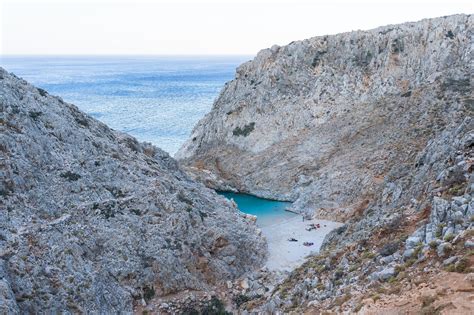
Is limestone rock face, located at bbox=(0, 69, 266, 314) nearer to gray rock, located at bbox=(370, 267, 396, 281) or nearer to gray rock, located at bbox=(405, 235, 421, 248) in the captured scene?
gray rock, located at bbox=(370, 267, 396, 281)

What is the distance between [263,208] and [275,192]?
149 inches

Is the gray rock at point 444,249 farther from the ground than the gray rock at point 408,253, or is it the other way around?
the gray rock at point 444,249

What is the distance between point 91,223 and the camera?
1179 inches

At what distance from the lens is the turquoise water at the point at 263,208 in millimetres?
46638

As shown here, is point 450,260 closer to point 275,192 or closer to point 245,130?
point 275,192

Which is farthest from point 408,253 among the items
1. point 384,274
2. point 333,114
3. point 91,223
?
point 333,114

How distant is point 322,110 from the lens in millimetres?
59969

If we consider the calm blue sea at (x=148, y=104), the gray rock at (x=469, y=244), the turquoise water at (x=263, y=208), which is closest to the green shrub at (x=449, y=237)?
the gray rock at (x=469, y=244)

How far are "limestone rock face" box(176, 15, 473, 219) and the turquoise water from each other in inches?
45.4

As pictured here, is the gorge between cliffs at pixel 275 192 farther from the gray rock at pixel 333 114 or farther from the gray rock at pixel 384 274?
the gray rock at pixel 333 114

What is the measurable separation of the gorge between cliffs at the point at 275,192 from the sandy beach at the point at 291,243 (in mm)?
284

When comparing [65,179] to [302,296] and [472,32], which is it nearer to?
[302,296]

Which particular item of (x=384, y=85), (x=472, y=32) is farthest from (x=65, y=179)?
(x=472, y=32)

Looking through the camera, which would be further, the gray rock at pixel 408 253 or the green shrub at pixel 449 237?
the gray rock at pixel 408 253
